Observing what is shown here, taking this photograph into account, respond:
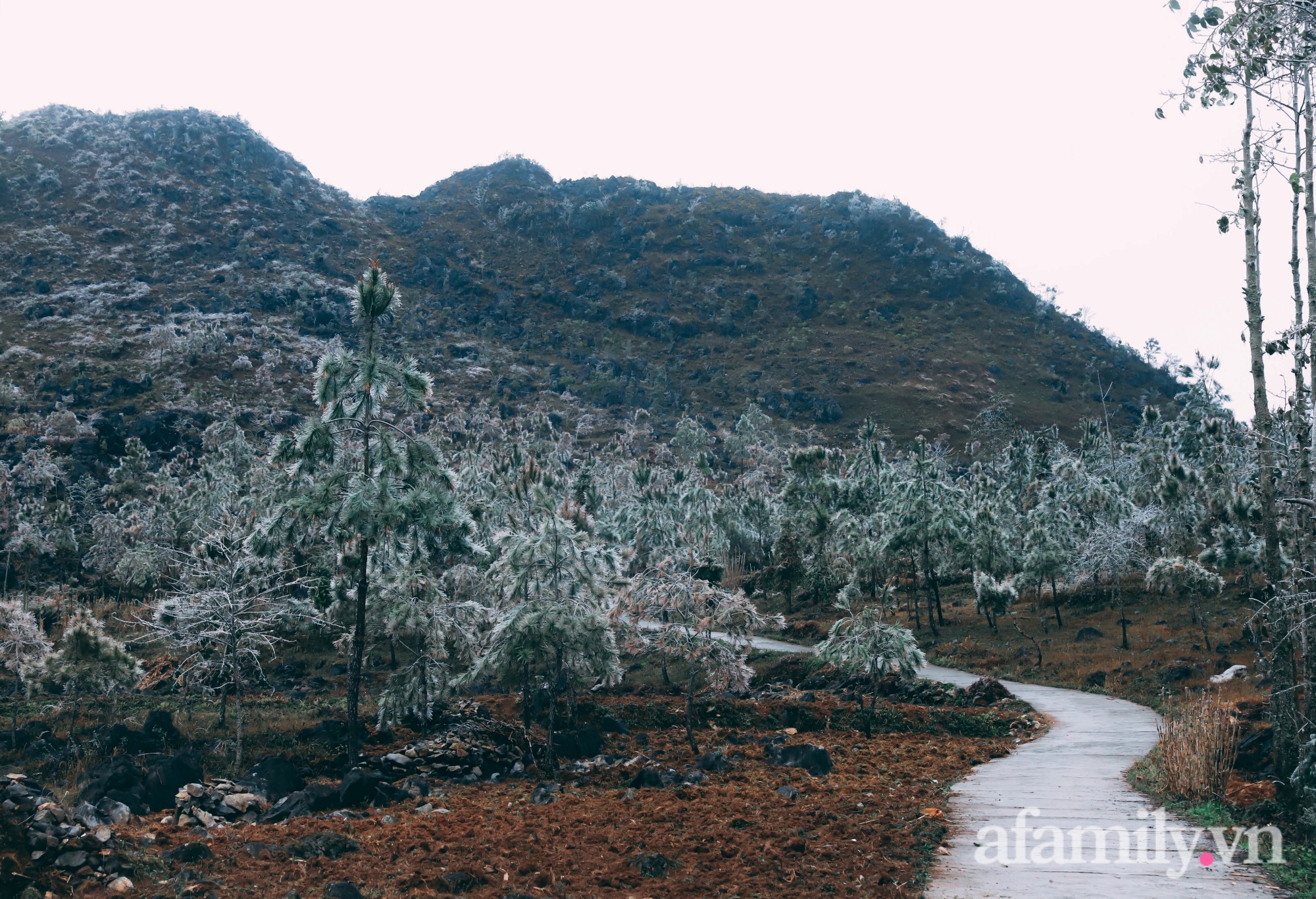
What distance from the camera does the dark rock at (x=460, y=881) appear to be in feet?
31.8

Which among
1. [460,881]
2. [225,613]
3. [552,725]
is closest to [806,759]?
[552,725]

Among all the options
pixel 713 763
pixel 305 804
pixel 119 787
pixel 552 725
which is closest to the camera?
pixel 305 804

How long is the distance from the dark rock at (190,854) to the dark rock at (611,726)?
46.4ft

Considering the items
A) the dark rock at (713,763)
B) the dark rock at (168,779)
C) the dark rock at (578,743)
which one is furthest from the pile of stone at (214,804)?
the dark rock at (713,763)

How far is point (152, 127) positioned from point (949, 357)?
194 meters

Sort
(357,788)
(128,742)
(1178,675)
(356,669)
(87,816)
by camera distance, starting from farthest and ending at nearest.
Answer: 1. (1178,675)
2. (128,742)
3. (356,669)
4. (357,788)
5. (87,816)

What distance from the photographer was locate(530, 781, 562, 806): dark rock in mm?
15492

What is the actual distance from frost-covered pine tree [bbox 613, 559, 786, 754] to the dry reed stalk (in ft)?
33.1

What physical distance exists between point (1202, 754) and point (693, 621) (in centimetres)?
1181

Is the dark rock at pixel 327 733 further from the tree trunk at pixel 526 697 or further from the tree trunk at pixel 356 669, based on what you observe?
the tree trunk at pixel 526 697

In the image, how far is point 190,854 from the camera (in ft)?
35.2

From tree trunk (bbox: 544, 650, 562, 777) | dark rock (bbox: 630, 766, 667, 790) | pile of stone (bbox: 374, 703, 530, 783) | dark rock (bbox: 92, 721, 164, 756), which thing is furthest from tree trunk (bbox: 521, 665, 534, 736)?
dark rock (bbox: 92, 721, 164, 756)

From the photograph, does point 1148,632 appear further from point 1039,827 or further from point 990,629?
point 1039,827

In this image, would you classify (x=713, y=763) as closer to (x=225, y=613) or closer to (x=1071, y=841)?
(x=1071, y=841)
